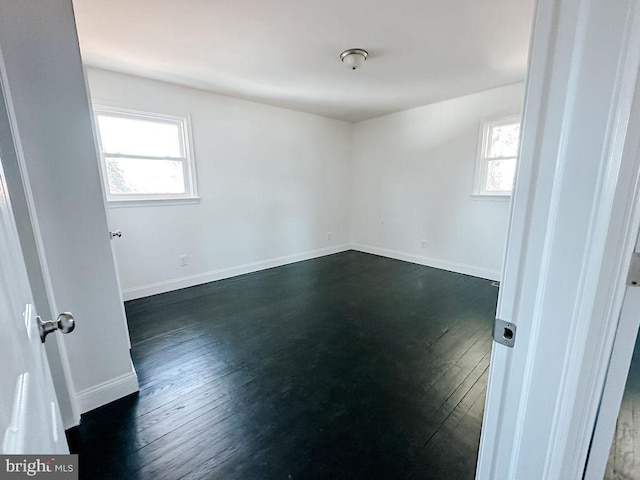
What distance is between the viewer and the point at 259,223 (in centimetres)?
430

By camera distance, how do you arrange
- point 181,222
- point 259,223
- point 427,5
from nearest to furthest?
1. point 427,5
2. point 181,222
3. point 259,223

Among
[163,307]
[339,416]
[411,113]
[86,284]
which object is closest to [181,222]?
[163,307]

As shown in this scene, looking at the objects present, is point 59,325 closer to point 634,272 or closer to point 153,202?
point 634,272

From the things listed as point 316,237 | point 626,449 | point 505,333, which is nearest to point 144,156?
point 316,237

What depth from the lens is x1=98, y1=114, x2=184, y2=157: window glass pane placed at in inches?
116

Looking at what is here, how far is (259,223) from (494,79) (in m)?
3.42

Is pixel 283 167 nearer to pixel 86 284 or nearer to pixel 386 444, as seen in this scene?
pixel 86 284

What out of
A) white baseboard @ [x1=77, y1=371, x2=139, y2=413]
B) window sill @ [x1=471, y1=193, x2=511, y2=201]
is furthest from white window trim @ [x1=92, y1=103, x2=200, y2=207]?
window sill @ [x1=471, y1=193, x2=511, y2=201]

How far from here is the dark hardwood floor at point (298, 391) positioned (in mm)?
1366

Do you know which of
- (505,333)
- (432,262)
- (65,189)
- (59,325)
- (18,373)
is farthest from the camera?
(432,262)

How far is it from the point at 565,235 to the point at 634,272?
0.94 ft

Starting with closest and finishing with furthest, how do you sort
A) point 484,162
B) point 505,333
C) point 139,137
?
point 505,333
point 139,137
point 484,162

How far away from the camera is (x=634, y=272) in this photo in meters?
0.64

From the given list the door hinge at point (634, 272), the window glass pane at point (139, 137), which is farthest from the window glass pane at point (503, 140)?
the window glass pane at point (139, 137)
